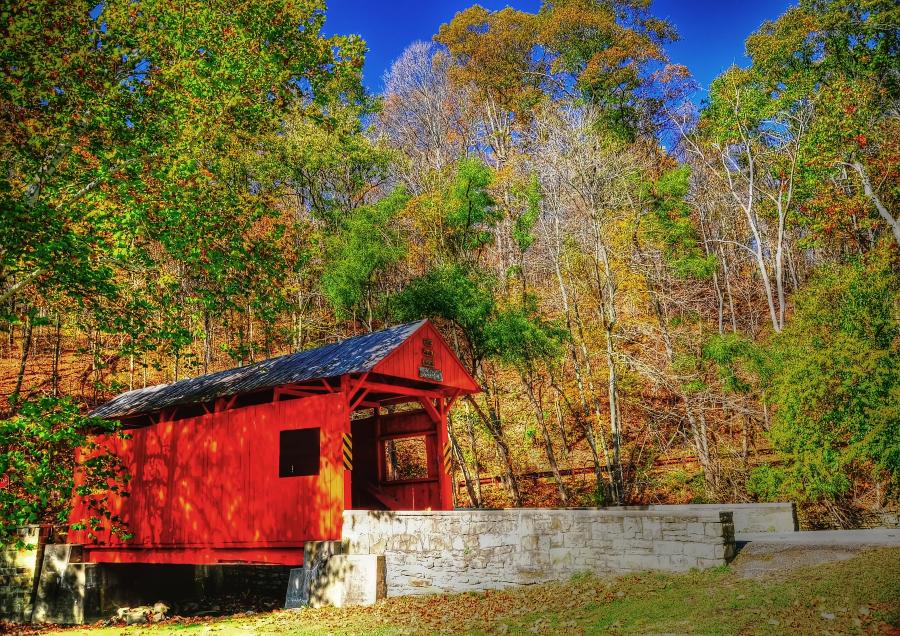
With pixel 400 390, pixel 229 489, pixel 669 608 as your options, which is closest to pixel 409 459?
pixel 229 489

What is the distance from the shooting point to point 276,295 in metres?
11.3

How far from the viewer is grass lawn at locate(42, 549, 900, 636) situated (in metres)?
5.29

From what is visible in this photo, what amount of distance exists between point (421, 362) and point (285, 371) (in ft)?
9.11

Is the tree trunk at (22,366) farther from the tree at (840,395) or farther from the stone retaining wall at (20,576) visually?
the tree at (840,395)

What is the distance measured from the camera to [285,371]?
12.5m

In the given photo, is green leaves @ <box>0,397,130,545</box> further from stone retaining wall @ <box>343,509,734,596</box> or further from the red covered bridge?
stone retaining wall @ <box>343,509,734,596</box>

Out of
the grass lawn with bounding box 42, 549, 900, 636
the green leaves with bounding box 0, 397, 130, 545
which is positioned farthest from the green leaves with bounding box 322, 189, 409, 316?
the grass lawn with bounding box 42, 549, 900, 636

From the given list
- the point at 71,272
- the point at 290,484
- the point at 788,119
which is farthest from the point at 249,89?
the point at 788,119

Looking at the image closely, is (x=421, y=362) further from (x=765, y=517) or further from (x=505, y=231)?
(x=505, y=231)

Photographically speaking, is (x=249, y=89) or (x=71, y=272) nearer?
(x=71, y=272)

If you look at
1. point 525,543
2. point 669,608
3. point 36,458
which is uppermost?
point 36,458

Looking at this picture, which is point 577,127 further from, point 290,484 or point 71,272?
point 71,272

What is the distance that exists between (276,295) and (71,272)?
3.44m

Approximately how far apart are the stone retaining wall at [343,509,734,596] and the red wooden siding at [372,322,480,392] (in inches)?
106
